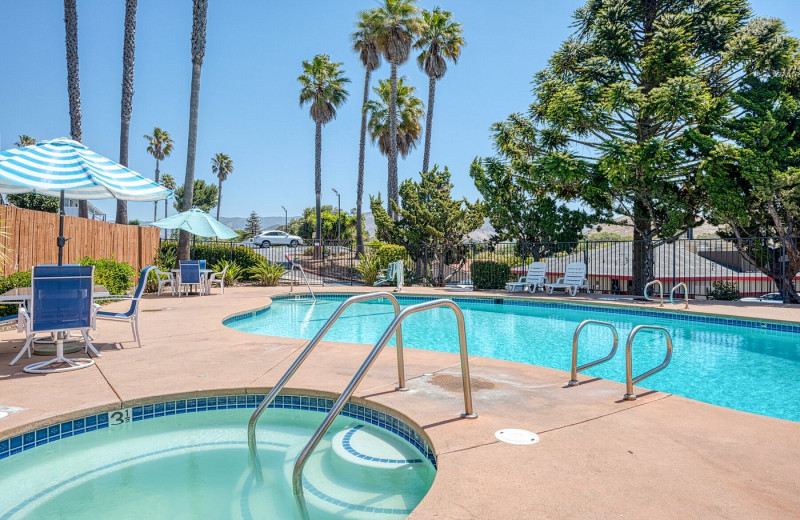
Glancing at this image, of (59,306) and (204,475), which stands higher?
(59,306)

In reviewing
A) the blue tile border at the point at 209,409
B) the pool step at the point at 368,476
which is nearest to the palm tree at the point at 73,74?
the blue tile border at the point at 209,409

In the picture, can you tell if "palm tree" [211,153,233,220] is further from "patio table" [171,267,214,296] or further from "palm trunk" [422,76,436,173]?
"patio table" [171,267,214,296]

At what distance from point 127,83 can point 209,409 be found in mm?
16544

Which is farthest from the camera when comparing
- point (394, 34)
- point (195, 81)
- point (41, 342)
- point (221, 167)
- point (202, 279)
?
point (221, 167)

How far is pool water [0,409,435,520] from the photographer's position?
2750mm

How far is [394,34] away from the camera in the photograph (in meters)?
23.4

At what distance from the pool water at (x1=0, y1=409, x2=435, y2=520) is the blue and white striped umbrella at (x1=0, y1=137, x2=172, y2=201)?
3.14 m

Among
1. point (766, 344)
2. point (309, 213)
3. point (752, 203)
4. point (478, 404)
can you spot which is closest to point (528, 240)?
point (752, 203)

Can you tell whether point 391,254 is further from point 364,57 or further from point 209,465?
point 209,465

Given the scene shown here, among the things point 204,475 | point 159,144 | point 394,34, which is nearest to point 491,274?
point 394,34

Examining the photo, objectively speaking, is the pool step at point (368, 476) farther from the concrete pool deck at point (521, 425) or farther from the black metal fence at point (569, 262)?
the black metal fence at point (569, 262)

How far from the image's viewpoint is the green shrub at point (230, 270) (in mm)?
17031

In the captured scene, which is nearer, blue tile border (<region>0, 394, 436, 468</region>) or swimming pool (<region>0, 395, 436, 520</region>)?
swimming pool (<region>0, 395, 436, 520</region>)

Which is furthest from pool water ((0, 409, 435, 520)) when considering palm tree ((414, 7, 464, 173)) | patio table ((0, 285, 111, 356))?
palm tree ((414, 7, 464, 173))
